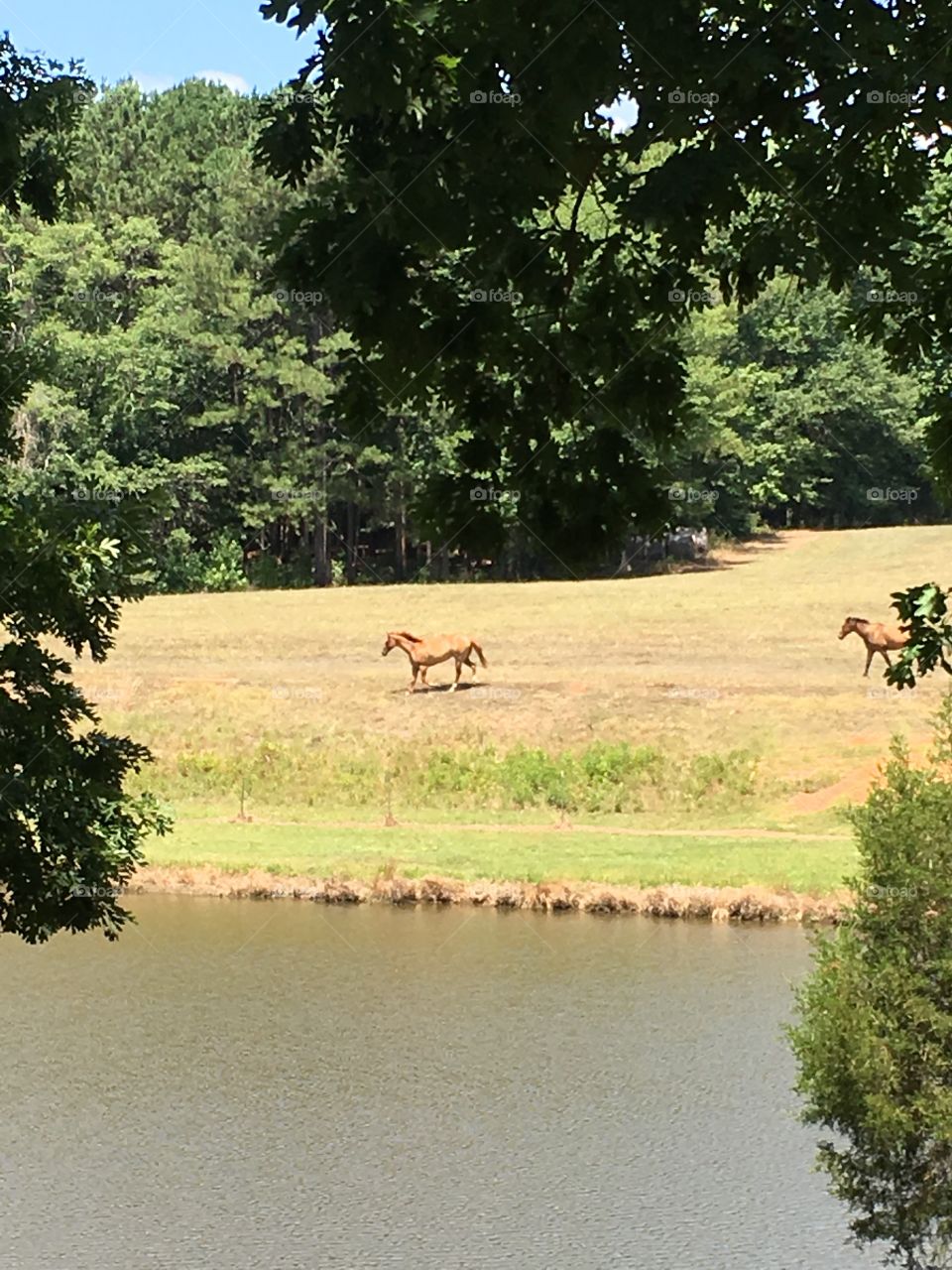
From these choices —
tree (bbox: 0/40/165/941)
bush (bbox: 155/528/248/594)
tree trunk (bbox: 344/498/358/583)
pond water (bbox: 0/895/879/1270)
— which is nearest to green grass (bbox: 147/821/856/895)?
pond water (bbox: 0/895/879/1270)

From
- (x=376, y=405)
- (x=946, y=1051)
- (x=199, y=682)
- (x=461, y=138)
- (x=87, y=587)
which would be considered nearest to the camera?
(x=461, y=138)

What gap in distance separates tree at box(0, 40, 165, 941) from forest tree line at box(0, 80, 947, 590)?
46.9m

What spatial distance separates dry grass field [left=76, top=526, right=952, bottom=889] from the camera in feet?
139

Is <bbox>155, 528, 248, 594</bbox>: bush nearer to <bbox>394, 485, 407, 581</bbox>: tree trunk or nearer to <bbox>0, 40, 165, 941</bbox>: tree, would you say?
<bbox>394, 485, 407, 581</bbox>: tree trunk

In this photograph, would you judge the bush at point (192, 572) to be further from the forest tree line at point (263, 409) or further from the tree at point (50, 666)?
the tree at point (50, 666)

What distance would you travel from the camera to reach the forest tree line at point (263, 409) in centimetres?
6781

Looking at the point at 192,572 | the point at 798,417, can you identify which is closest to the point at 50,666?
the point at 192,572

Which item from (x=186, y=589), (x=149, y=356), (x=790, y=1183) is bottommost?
(x=790, y=1183)

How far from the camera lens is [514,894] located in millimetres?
35656

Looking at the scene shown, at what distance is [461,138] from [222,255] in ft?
207

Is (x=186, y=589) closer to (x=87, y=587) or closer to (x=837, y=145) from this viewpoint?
(x=87, y=587)

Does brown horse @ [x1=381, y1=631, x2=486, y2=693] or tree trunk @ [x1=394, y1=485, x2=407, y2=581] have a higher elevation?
tree trunk @ [x1=394, y1=485, x2=407, y2=581]

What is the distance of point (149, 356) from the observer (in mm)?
69500

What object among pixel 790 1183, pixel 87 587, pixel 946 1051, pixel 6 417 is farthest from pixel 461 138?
pixel 790 1183
